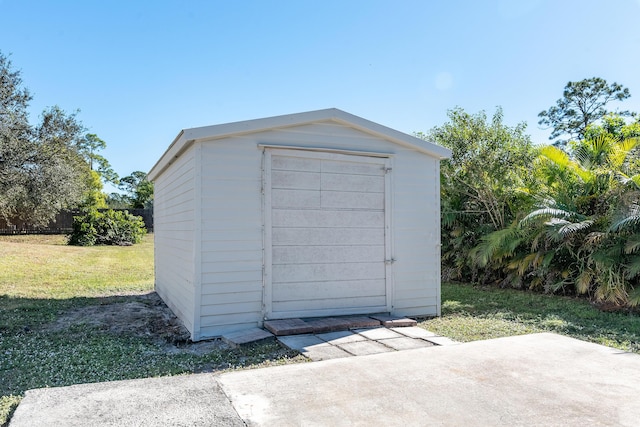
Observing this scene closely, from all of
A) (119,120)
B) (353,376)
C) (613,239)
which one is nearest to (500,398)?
(353,376)

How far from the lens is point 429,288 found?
558 centimetres

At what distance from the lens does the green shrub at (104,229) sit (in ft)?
53.7

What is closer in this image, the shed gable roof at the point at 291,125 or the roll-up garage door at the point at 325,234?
the shed gable roof at the point at 291,125

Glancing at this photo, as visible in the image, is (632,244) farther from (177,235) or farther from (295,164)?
(177,235)

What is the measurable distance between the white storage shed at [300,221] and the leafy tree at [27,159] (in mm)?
7910

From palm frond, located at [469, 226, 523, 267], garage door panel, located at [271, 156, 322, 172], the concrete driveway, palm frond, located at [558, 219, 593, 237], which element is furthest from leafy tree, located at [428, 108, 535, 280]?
the concrete driveway

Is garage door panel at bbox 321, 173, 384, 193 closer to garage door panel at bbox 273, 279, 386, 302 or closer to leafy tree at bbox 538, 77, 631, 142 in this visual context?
garage door panel at bbox 273, 279, 386, 302

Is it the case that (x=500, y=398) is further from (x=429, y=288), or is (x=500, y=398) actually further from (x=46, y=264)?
(x=46, y=264)

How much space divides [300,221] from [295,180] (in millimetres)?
483

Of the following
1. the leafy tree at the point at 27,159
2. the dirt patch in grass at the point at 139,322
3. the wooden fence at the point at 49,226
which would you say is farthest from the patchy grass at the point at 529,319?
the wooden fence at the point at 49,226

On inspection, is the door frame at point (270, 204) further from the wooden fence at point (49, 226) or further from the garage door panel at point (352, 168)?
the wooden fence at point (49, 226)

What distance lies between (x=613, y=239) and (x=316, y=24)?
632 cm

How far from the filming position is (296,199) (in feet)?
16.1

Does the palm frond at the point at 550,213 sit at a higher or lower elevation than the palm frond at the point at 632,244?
higher
